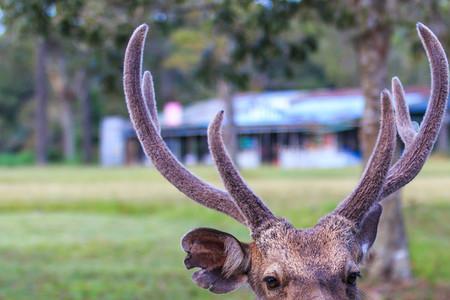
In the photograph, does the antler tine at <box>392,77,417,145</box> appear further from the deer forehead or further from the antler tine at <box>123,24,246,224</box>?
the antler tine at <box>123,24,246,224</box>

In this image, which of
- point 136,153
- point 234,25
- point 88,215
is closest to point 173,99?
point 136,153

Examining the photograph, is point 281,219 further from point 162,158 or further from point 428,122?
point 428,122

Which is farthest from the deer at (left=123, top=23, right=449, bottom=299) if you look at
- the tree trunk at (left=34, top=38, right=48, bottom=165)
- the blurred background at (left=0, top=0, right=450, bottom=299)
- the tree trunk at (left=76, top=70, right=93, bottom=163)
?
the tree trunk at (left=76, top=70, right=93, bottom=163)

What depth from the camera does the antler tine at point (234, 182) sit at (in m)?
3.91

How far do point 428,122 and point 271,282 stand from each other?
51.6 inches

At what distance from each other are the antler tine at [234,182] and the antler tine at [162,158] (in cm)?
13

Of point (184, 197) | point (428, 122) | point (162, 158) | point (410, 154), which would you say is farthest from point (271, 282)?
point (184, 197)

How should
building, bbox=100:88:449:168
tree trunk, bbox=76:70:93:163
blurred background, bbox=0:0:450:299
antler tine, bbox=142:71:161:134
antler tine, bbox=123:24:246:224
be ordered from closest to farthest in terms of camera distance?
antler tine, bbox=123:24:246:224, antler tine, bbox=142:71:161:134, blurred background, bbox=0:0:450:299, building, bbox=100:88:449:168, tree trunk, bbox=76:70:93:163

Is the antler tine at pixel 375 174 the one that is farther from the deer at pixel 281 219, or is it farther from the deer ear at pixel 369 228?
the deer ear at pixel 369 228

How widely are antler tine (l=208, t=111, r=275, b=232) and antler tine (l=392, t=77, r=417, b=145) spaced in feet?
3.86

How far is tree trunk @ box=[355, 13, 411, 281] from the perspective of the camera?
33.1 feet

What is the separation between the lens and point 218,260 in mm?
3969

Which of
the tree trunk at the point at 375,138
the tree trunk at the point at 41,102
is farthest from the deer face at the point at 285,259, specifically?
the tree trunk at the point at 41,102

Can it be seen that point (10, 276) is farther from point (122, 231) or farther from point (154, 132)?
point (154, 132)
